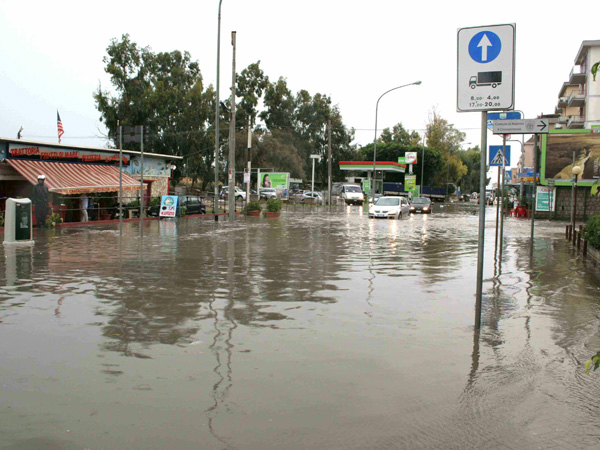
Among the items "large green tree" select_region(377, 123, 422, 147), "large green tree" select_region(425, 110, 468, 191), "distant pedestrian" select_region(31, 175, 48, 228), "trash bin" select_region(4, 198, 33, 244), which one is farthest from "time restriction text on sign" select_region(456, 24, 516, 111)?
"large green tree" select_region(377, 123, 422, 147)

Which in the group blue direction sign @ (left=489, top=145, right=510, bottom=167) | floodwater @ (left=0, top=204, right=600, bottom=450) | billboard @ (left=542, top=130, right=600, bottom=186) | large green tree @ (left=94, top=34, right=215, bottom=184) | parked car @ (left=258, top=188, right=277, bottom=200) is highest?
large green tree @ (left=94, top=34, right=215, bottom=184)

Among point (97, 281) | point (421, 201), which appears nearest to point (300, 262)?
point (97, 281)

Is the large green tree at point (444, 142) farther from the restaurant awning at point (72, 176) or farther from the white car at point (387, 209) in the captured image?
the restaurant awning at point (72, 176)

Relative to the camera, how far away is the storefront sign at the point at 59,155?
82.6ft

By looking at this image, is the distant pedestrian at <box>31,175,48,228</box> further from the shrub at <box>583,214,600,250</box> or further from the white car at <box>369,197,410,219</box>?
the white car at <box>369,197,410,219</box>

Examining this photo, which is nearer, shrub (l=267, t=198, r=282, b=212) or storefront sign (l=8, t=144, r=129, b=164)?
storefront sign (l=8, t=144, r=129, b=164)

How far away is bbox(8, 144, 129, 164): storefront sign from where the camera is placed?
2517cm

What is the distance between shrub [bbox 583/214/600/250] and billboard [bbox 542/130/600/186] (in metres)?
24.9

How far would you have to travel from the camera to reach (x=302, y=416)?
4379 millimetres

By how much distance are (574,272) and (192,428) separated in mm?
10450

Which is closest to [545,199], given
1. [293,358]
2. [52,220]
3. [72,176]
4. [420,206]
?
[420,206]

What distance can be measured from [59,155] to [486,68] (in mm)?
24876

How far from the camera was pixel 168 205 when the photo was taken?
30.7 m

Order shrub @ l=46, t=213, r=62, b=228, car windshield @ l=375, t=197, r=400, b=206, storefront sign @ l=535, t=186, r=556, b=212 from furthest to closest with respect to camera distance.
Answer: storefront sign @ l=535, t=186, r=556, b=212 → car windshield @ l=375, t=197, r=400, b=206 → shrub @ l=46, t=213, r=62, b=228
